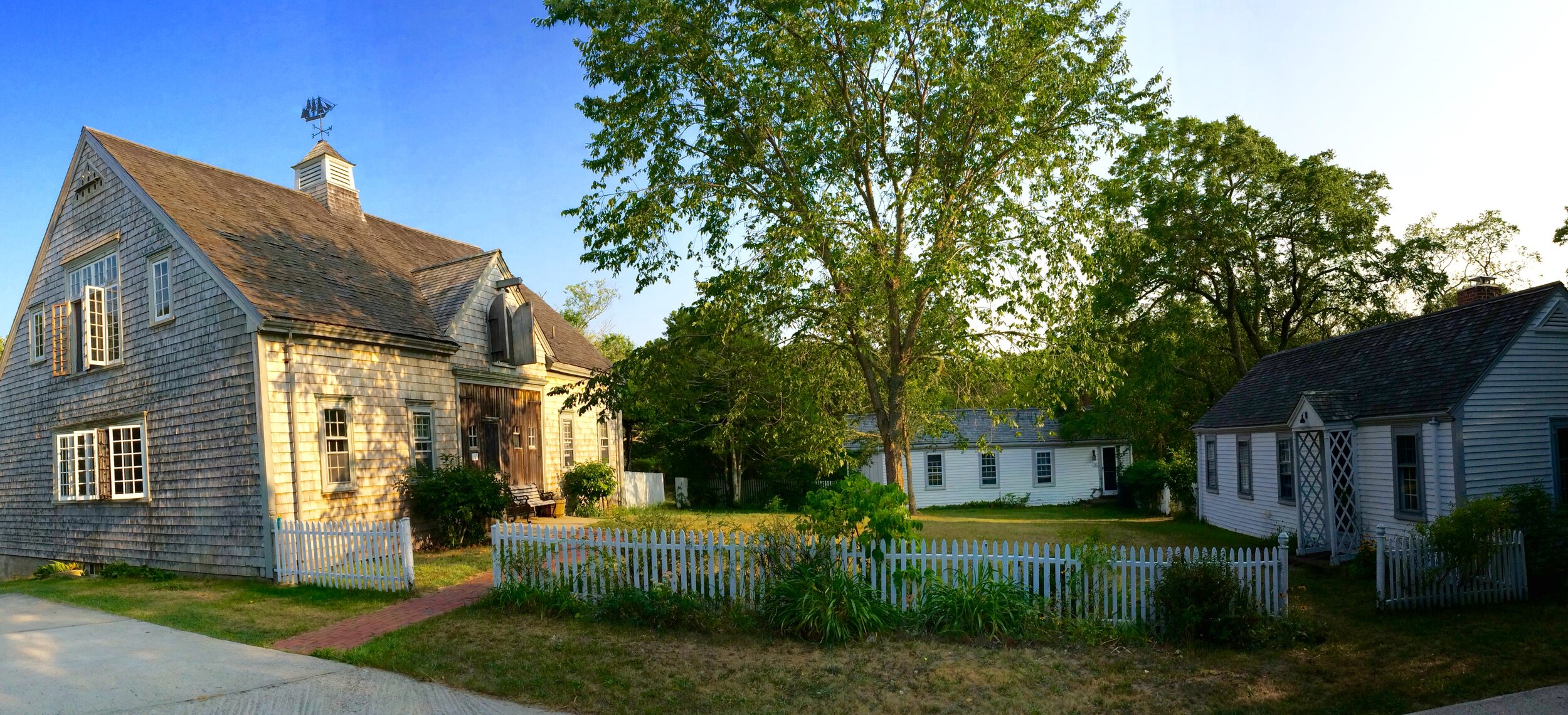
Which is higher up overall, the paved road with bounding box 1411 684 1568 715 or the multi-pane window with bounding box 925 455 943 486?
the paved road with bounding box 1411 684 1568 715

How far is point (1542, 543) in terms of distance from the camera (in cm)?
1161

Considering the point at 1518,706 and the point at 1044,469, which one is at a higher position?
the point at 1518,706

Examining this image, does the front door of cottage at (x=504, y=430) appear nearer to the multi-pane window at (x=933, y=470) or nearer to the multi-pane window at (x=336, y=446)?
the multi-pane window at (x=336, y=446)

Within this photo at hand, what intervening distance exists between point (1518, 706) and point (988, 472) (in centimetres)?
2932

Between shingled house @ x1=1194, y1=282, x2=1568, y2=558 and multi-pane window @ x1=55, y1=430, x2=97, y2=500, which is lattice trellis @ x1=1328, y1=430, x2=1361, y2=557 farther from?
multi-pane window @ x1=55, y1=430, x2=97, y2=500

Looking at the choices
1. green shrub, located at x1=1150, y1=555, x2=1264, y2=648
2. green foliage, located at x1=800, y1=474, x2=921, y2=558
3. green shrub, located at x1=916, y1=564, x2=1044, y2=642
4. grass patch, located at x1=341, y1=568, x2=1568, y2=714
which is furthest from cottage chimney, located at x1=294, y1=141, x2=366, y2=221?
green shrub, located at x1=1150, y1=555, x2=1264, y2=648

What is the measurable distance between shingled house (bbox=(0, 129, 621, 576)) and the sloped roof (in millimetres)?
16680

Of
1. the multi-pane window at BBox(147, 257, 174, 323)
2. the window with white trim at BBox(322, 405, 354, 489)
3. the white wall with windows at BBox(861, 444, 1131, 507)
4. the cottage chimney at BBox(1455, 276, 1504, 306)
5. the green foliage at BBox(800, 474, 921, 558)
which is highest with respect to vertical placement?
the multi-pane window at BBox(147, 257, 174, 323)

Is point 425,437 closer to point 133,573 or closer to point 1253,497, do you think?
point 133,573

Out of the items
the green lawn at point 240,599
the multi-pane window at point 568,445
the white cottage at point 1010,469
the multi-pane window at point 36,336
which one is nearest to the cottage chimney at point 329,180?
the multi-pane window at point 36,336

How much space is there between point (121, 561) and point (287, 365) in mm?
6300

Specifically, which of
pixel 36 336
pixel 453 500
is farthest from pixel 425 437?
pixel 36 336

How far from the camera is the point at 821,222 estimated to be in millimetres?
14586

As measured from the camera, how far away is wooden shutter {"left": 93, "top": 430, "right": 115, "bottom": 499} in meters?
17.2
